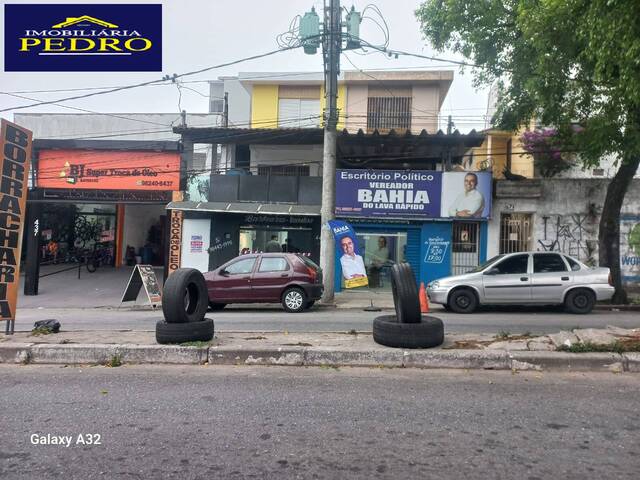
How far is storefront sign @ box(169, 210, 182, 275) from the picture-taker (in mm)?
18406

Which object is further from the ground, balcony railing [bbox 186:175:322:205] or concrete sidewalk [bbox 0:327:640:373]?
balcony railing [bbox 186:175:322:205]

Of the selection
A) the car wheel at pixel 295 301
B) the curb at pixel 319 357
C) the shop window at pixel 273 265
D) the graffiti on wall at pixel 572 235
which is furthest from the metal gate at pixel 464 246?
the curb at pixel 319 357

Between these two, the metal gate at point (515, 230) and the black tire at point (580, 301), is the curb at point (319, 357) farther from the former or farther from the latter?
the metal gate at point (515, 230)

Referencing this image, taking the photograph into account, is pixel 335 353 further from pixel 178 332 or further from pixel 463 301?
pixel 463 301

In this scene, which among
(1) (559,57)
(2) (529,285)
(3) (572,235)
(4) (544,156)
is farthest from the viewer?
(4) (544,156)

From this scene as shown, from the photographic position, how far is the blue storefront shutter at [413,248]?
1753 cm

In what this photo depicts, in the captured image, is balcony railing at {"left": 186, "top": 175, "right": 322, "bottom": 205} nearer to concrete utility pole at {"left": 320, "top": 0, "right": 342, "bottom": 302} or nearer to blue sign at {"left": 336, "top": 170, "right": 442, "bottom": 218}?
blue sign at {"left": 336, "top": 170, "right": 442, "bottom": 218}

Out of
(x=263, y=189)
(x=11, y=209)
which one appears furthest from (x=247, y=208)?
(x=11, y=209)

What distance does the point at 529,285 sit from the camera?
1154cm

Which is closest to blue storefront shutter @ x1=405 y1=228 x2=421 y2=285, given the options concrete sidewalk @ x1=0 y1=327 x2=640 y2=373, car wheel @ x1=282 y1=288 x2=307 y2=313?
car wheel @ x1=282 y1=288 x2=307 y2=313

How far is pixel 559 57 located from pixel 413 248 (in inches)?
339

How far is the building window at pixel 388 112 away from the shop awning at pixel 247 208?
564cm

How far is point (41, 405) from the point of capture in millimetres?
4496

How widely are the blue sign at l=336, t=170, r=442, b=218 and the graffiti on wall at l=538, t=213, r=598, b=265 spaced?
13.0 ft
